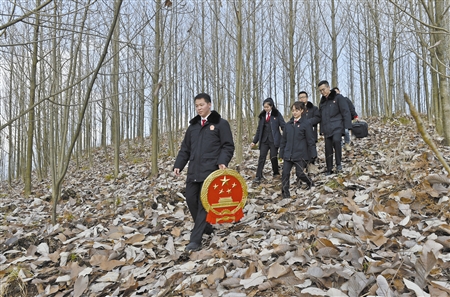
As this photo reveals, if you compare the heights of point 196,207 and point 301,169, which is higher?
point 301,169

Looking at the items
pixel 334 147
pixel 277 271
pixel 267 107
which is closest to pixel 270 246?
pixel 277 271

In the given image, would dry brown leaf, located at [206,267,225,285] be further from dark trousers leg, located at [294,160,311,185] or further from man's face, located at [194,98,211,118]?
dark trousers leg, located at [294,160,311,185]

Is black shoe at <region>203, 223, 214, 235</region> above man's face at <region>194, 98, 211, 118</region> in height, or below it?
below

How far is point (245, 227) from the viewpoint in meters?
4.24

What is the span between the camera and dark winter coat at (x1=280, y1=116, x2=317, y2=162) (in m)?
5.38

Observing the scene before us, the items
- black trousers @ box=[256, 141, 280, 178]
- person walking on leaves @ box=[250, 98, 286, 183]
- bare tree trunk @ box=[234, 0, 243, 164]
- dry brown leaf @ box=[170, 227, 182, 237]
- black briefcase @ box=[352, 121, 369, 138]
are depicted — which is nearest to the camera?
dry brown leaf @ box=[170, 227, 182, 237]

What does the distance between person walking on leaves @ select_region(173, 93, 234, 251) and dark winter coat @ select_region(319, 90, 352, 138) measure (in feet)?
9.25

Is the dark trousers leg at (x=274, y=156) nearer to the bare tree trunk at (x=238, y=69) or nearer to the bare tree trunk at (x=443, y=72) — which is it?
the bare tree trunk at (x=238, y=69)

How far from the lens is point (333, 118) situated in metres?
5.99

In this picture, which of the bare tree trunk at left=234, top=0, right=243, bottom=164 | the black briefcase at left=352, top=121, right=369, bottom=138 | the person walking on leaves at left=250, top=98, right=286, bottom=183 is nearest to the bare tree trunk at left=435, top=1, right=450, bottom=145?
the black briefcase at left=352, top=121, right=369, bottom=138

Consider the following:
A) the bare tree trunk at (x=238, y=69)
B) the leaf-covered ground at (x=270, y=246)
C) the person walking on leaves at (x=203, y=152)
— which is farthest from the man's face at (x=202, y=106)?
the bare tree trunk at (x=238, y=69)

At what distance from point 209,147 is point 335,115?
3.14m

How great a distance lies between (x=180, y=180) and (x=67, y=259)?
4141mm

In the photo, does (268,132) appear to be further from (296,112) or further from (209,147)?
→ (209,147)
